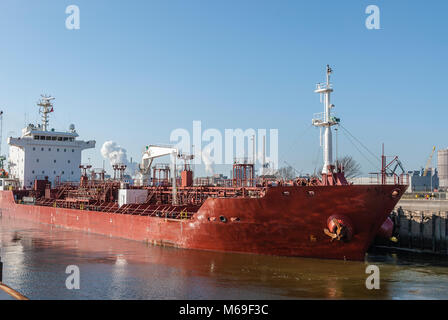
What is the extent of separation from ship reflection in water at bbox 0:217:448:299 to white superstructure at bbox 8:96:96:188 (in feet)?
80.5

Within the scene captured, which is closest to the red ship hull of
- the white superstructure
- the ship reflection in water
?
the ship reflection in water

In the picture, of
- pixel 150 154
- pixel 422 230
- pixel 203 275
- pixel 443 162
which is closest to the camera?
pixel 203 275

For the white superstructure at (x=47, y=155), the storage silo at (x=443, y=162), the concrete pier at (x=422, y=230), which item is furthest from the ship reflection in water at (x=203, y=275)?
the storage silo at (x=443, y=162)

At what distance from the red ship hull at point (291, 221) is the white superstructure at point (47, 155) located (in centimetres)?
2902

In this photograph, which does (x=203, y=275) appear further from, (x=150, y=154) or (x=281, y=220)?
(x=150, y=154)

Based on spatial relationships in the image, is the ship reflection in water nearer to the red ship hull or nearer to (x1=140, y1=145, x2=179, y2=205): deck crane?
the red ship hull

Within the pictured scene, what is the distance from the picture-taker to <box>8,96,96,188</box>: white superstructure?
4531cm

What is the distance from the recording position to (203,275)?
16.8m

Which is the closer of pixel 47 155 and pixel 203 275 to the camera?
pixel 203 275

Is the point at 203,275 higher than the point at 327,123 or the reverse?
the reverse

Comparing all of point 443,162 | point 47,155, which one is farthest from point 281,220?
point 443,162

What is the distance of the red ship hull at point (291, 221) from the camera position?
1789 cm

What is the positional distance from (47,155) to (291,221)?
36.7 meters

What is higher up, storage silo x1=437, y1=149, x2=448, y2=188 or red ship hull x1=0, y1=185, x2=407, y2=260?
storage silo x1=437, y1=149, x2=448, y2=188
